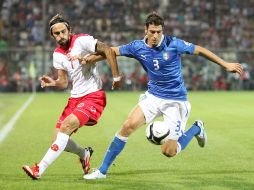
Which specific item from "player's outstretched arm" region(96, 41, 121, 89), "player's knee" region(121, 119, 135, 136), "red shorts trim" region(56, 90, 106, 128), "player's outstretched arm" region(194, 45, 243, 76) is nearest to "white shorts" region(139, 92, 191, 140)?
"player's knee" region(121, 119, 135, 136)

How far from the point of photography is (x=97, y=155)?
11695mm

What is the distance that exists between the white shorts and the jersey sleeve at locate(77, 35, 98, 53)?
0.99m

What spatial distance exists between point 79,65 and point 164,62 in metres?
1.11

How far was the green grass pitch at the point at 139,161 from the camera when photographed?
877cm

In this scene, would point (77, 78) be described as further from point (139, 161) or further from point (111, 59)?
point (139, 161)

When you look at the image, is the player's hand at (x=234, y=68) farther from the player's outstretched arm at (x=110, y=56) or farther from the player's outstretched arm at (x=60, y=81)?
the player's outstretched arm at (x=60, y=81)

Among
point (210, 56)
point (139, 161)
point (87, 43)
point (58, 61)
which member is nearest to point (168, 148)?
point (210, 56)

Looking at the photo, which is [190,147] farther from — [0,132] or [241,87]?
[241,87]

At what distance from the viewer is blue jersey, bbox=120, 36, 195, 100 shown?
31.1 feet

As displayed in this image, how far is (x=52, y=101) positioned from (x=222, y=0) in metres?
14.9

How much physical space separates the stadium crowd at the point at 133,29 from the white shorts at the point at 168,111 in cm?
2508

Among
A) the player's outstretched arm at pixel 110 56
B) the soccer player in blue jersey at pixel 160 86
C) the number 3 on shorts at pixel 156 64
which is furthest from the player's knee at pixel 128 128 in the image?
the number 3 on shorts at pixel 156 64

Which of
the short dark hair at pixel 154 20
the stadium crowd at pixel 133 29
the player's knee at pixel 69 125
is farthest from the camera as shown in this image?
the stadium crowd at pixel 133 29

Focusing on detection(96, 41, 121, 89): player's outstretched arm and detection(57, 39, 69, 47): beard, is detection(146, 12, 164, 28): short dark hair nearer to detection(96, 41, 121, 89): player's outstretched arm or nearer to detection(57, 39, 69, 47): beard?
detection(96, 41, 121, 89): player's outstretched arm
